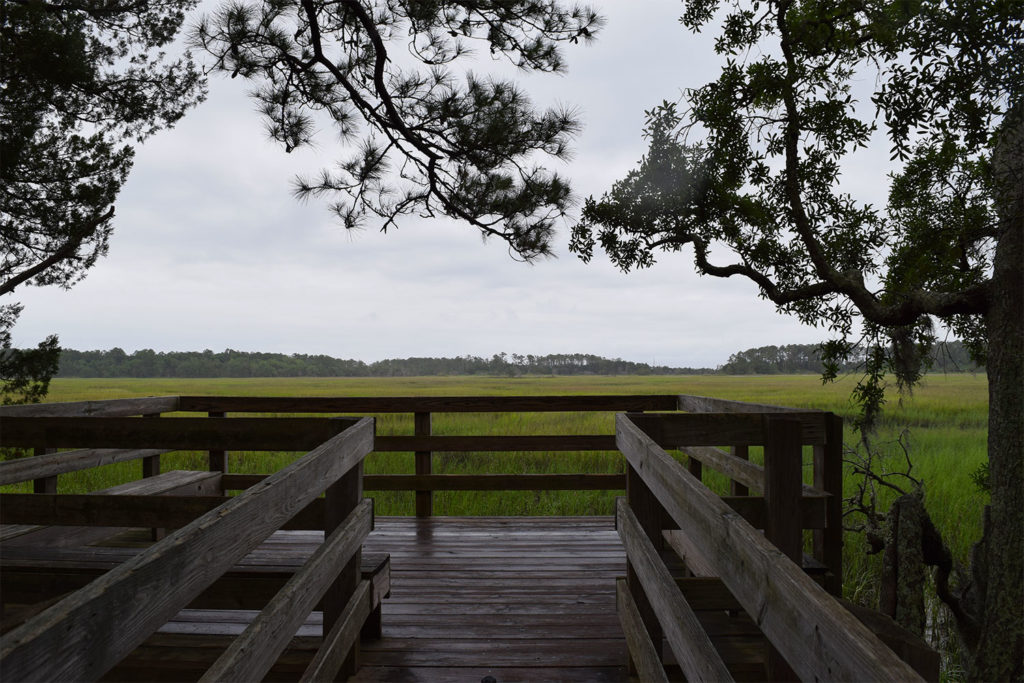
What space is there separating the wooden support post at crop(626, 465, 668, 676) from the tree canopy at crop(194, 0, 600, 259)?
391cm

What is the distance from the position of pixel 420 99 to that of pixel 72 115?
14.4ft

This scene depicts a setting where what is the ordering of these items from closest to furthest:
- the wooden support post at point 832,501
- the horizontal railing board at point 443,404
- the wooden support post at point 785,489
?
the wooden support post at point 785,489, the wooden support post at point 832,501, the horizontal railing board at point 443,404

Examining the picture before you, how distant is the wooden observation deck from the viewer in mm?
956

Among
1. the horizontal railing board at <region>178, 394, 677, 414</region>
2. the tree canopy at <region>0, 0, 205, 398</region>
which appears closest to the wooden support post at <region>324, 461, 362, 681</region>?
the horizontal railing board at <region>178, 394, 677, 414</region>

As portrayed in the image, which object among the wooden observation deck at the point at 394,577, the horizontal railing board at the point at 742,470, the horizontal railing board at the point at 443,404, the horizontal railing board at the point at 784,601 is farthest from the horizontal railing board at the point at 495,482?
the horizontal railing board at the point at 784,601

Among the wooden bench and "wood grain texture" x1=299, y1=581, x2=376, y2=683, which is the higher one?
the wooden bench

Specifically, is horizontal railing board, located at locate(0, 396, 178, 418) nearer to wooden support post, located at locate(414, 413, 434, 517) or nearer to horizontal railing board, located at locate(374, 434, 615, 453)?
horizontal railing board, located at locate(374, 434, 615, 453)

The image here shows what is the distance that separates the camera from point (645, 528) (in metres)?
2.42

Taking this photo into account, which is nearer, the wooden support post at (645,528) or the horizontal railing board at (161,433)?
the wooden support post at (645,528)

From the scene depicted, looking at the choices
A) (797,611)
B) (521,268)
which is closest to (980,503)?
(521,268)

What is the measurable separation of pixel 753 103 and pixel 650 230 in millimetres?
1463

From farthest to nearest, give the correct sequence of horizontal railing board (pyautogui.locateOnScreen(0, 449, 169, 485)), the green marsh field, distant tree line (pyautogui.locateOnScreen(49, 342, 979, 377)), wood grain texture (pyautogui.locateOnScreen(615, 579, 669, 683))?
distant tree line (pyautogui.locateOnScreen(49, 342, 979, 377)), the green marsh field, horizontal railing board (pyautogui.locateOnScreen(0, 449, 169, 485)), wood grain texture (pyautogui.locateOnScreen(615, 579, 669, 683))

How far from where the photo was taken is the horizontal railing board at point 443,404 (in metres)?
4.98

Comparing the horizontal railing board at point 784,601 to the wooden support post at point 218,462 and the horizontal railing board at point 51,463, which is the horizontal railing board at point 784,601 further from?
the wooden support post at point 218,462
